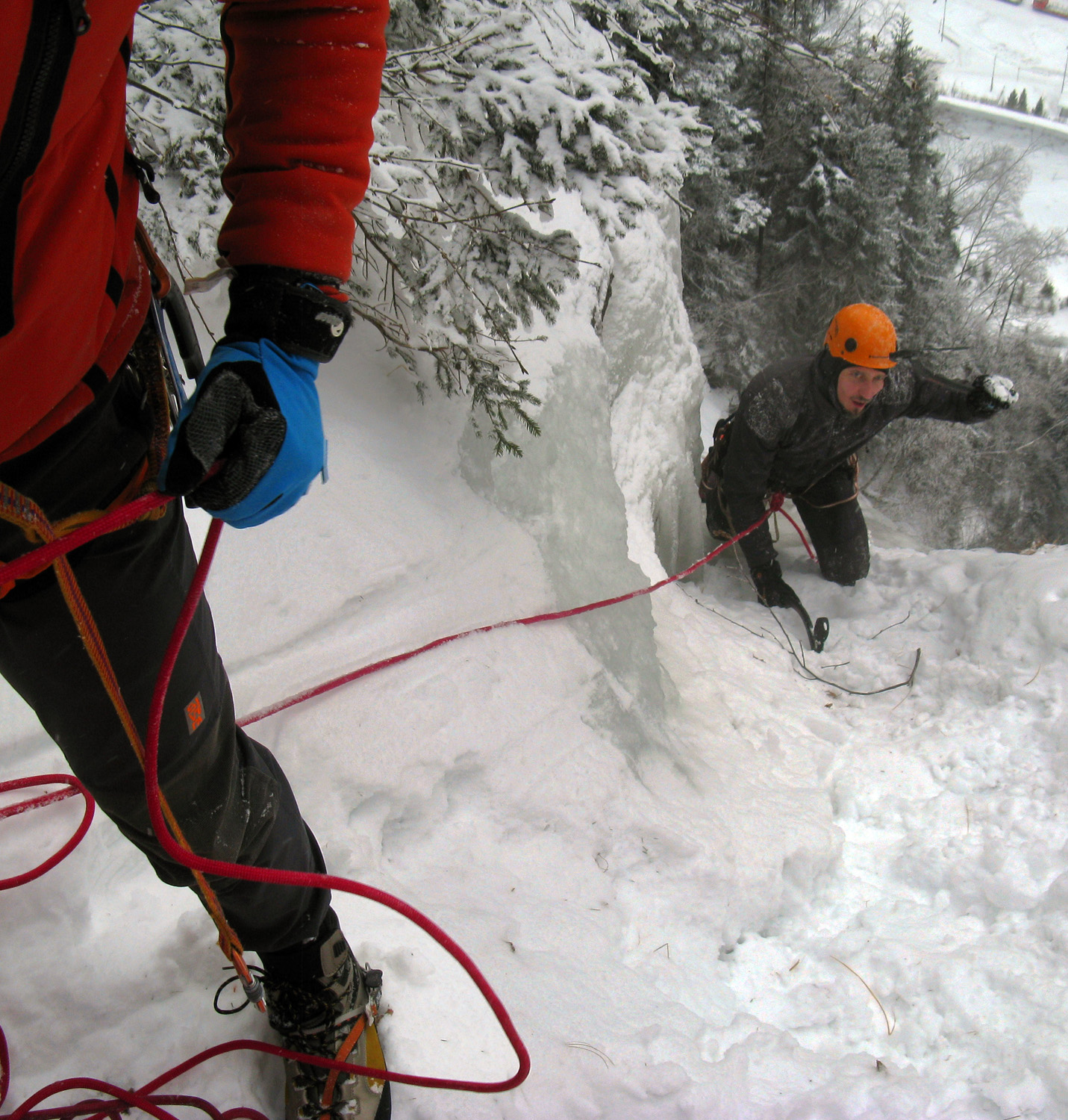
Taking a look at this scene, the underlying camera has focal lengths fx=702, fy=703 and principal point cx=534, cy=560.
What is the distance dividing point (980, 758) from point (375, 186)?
2.83 meters

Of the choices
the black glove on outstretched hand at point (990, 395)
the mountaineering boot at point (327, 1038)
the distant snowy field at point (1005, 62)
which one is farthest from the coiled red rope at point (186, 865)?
the distant snowy field at point (1005, 62)

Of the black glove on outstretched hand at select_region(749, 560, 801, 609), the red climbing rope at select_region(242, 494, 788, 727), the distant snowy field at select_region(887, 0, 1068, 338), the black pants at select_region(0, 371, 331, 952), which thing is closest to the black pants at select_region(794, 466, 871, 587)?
the black glove on outstretched hand at select_region(749, 560, 801, 609)

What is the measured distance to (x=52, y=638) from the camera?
0.81 metres

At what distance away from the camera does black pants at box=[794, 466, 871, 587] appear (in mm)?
4074

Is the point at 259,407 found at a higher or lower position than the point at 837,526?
higher

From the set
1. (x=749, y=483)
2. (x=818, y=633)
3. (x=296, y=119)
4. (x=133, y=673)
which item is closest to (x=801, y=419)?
(x=749, y=483)

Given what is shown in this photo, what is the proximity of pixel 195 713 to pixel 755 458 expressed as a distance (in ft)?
11.1

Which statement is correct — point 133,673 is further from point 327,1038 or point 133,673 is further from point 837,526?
point 837,526

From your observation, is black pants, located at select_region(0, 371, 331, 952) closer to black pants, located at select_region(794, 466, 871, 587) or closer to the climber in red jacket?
the climber in red jacket

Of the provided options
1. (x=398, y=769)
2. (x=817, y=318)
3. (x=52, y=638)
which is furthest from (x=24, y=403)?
(x=817, y=318)

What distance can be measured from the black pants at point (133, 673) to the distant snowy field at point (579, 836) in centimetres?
41

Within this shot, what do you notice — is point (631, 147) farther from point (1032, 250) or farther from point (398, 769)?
point (1032, 250)

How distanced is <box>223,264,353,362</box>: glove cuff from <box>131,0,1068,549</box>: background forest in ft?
3.87

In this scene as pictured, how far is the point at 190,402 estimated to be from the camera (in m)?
0.75
